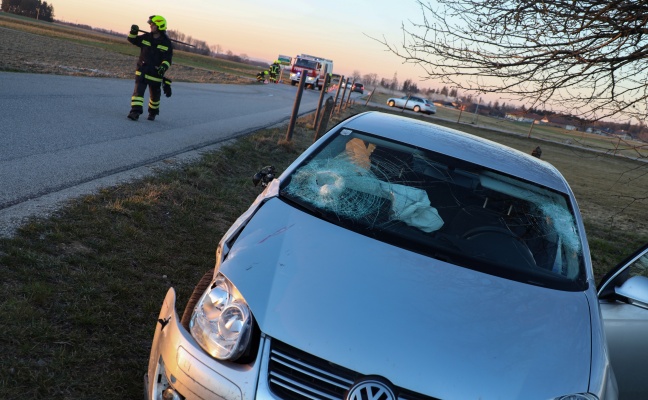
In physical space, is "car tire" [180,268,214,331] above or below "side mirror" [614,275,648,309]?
below

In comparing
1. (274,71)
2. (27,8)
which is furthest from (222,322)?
(27,8)

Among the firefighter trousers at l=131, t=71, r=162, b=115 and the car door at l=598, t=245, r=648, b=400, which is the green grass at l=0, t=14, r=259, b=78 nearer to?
the firefighter trousers at l=131, t=71, r=162, b=115

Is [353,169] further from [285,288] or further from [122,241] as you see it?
[122,241]

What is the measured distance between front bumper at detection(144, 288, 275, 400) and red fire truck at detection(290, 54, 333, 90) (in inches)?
1832

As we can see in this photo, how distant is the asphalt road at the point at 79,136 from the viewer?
589 centimetres

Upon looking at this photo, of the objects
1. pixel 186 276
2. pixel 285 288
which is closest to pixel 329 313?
pixel 285 288

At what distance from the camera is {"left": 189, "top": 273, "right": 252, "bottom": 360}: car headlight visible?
243 cm

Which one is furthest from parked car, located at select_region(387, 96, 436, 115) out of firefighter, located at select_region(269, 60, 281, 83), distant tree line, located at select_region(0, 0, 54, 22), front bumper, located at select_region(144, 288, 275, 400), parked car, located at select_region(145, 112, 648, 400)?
distant tree line, located at select_region(0, 0, 54, 22)

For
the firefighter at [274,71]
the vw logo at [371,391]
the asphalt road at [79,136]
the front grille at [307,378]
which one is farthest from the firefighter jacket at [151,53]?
the firefighter at [274,71]

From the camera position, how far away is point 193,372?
2.43 meters

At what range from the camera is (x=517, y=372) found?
246cm

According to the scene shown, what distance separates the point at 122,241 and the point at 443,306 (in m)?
3.19

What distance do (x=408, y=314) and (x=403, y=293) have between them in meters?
0.16

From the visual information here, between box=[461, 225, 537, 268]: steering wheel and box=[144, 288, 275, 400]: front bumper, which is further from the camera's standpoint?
box=[461, 225, 537, 268]: steering wheel
